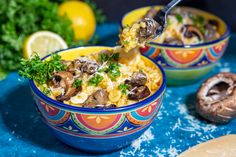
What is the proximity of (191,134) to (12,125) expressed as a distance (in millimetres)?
757

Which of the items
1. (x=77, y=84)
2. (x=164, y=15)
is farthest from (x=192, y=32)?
(x=77, y=84)

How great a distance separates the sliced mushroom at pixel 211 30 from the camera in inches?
84.5

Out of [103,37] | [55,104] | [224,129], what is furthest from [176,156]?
[103,37]

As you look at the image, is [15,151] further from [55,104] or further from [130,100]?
[130,100]

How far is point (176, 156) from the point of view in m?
1.58

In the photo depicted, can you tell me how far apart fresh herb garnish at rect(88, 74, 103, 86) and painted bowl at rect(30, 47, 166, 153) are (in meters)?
0.16

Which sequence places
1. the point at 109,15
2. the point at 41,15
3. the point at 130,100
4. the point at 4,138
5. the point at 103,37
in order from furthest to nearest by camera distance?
the point at 109,15
the point at 103,37
the point at 41,15
the point at 4,138
the point at 130,100

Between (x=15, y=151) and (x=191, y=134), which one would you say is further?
(x=191, y=134)

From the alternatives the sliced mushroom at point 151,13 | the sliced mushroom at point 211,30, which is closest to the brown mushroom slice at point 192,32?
the sliced mushroom at point 211,30

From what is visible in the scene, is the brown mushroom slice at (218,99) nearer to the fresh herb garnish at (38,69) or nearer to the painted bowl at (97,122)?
the painted bowl at (97,122)

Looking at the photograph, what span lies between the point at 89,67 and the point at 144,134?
1.25 ft

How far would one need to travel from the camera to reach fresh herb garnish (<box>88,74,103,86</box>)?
1.54 m

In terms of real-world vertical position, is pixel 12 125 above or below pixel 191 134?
below

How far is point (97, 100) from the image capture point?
148 centimetres
